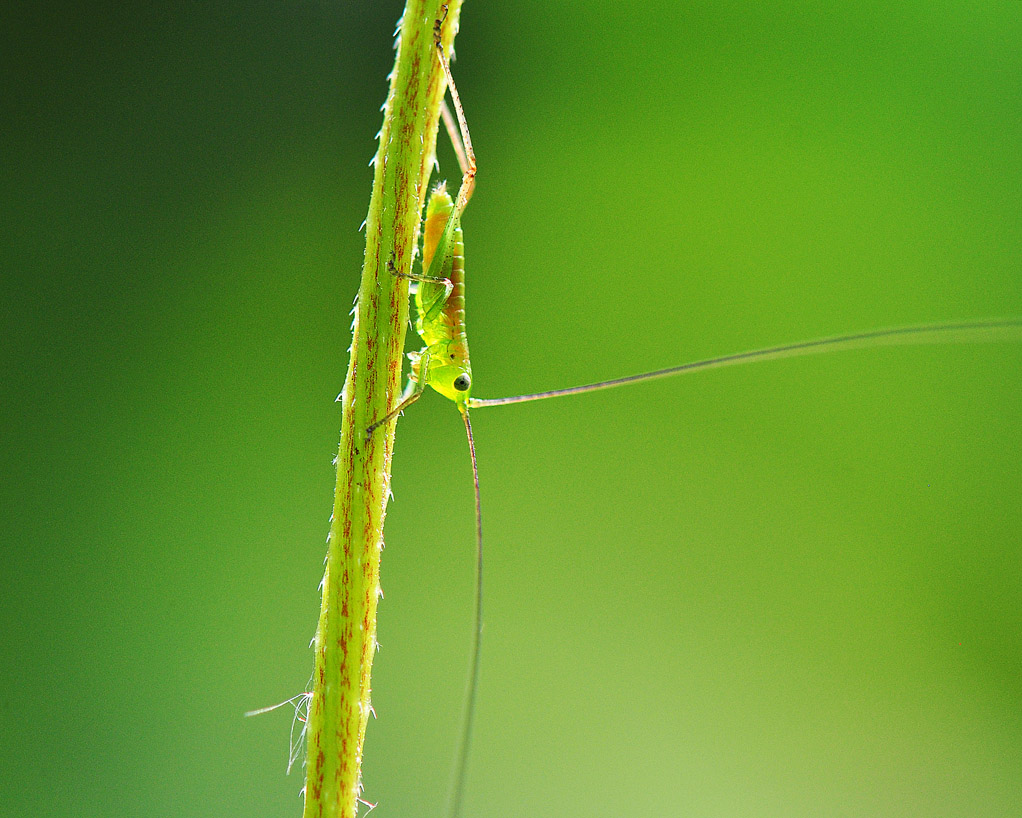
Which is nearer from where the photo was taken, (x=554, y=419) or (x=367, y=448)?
(x=367, y=448)

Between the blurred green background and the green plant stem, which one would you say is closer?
the green plant stem

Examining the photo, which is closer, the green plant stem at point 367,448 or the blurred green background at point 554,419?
the green plant stem at point 367,448

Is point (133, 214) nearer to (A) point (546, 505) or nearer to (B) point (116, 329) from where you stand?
(B) point (116, 329)

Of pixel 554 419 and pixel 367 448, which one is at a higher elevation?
pixel 554 419

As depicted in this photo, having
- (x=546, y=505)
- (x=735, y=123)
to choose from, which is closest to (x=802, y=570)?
(x=546, y=505)
